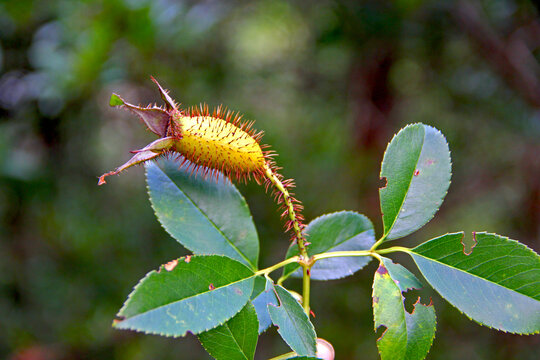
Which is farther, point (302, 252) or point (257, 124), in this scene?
point (257, 124)

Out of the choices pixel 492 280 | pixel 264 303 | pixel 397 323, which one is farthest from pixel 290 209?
pixel 492 280

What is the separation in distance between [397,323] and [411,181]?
1.15 ft

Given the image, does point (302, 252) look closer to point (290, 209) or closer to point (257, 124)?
point (290, 209)

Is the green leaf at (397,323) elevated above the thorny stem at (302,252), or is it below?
below

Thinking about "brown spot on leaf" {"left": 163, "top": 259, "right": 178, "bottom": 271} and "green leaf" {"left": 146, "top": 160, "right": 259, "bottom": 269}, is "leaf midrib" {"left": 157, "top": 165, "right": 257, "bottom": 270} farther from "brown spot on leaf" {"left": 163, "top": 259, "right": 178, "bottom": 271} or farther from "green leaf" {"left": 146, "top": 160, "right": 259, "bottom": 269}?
"brown spot on leaf" {"left": 163, "top": 259, "right": 178, "bottom": 271}

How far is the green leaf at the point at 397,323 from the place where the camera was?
99cm

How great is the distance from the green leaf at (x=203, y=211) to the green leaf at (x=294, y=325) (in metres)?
0.20

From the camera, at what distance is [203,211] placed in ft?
4.00

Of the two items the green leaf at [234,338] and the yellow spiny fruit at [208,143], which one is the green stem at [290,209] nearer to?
the yellow spiny fruit at [208,143]

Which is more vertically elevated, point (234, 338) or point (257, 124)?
point (257, 124)

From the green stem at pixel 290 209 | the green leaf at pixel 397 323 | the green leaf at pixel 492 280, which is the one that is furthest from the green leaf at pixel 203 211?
the green leaf at pixel 492 280

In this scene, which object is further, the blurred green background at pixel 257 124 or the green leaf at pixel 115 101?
the blurred green background at pixel 257 124

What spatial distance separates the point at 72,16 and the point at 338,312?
8.71ft

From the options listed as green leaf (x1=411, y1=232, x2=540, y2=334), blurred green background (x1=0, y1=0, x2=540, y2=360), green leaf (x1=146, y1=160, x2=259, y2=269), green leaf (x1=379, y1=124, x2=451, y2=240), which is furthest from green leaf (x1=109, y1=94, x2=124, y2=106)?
blurred green background (x1=0, y1=0, x2=540, y2=360)
